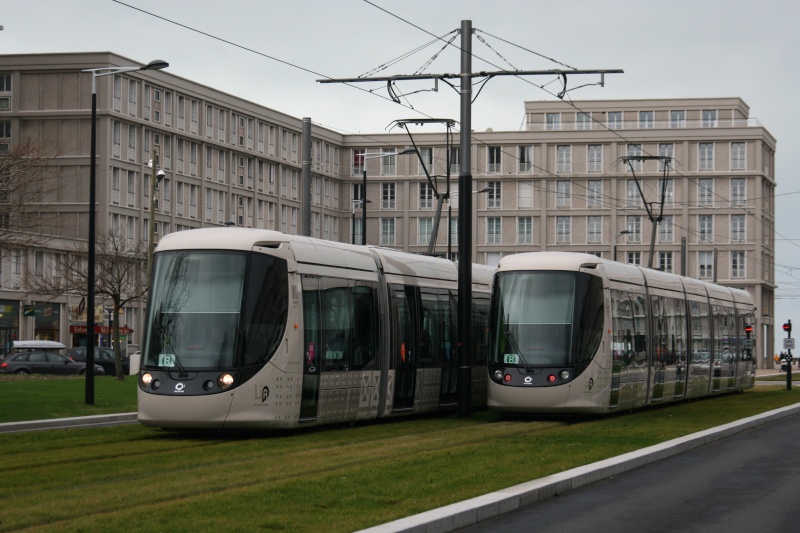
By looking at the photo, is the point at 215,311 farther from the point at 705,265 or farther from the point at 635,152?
the point at 635,152

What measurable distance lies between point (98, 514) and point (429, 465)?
488 cm

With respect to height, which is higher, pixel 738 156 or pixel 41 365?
pixel 738 156

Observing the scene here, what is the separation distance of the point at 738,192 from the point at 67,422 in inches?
3629

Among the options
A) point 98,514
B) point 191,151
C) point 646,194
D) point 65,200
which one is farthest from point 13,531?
point 646,194

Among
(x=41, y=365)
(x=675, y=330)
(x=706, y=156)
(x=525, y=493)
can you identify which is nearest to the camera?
(x=525, y=493)

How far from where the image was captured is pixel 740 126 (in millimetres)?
110250

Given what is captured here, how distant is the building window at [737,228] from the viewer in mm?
109938

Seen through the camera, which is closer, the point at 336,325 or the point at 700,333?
the point at 336,325

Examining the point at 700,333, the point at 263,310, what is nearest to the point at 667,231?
the point at 700,333

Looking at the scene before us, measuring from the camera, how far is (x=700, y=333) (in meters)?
36.1

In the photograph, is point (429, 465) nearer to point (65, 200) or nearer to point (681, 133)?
point (65, 200)

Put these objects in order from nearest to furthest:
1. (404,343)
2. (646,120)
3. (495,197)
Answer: (404,343) < (495,197) < (646,120)

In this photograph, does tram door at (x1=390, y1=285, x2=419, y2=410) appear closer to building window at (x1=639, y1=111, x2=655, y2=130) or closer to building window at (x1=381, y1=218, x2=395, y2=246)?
building window at (x1=381, y1=218, x2=395, y2=246)

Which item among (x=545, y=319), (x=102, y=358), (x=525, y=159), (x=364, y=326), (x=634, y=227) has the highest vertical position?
(x=525, y=159)
